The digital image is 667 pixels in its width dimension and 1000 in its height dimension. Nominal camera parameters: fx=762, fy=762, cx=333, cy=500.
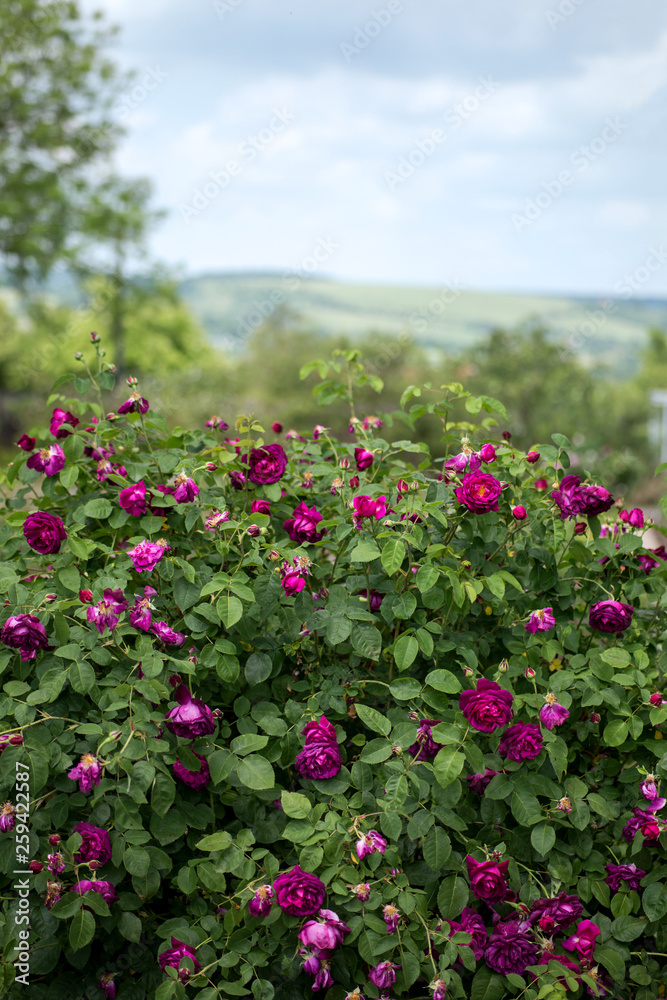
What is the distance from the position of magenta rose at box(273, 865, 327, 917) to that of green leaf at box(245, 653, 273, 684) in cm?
39

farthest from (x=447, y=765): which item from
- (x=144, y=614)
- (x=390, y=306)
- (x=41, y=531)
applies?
(x=390, y=306)

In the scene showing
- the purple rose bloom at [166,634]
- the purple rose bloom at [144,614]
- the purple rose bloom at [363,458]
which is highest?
the purple rose bloom at [363,458]

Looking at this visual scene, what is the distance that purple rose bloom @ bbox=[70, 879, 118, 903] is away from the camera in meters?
1.44

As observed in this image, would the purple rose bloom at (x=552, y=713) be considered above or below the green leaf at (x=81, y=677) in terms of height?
below

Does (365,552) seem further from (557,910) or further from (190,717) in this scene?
(557,910)

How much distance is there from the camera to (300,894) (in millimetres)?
1382

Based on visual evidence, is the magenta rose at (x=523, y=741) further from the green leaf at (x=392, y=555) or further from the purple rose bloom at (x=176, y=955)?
the purple rose bloom at (x=176, y=955)

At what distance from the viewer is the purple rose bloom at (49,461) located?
1.89 meters

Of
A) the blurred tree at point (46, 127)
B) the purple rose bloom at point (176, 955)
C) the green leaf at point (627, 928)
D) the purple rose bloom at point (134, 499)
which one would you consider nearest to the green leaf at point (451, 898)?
the green leaf at point (627, 928)

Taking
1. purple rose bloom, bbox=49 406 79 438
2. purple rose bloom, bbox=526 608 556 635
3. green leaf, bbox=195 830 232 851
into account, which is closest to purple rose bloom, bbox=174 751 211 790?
green leaf, bbox=195 830 232 851

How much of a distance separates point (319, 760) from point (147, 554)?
0.56 metres

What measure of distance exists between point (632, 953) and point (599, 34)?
54.5 meters

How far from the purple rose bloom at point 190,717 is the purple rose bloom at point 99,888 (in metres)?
0.30

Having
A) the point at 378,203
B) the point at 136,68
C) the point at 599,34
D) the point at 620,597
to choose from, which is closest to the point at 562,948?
the point at 620,597
